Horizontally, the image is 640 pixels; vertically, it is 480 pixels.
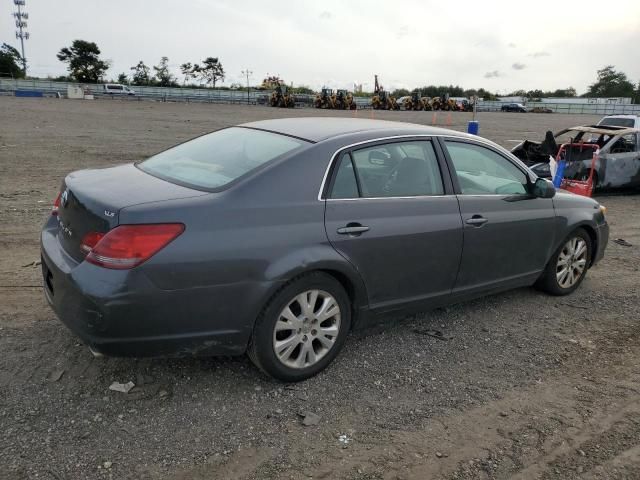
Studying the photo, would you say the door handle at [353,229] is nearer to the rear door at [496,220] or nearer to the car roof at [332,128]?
the car roof at [332,128]

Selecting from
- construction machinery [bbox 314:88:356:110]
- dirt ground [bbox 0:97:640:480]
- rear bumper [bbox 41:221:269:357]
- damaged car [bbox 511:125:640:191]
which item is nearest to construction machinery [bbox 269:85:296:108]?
construction machinery [bbox 314:88:356:110]

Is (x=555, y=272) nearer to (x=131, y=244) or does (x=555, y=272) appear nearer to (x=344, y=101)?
(x=131, y=244)

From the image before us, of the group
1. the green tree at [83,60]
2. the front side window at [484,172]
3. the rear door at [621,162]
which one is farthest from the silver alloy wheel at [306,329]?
the green tree at [83,60]

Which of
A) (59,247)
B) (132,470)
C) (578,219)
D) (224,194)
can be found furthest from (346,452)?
(578,219)

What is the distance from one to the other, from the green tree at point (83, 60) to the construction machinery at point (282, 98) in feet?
165

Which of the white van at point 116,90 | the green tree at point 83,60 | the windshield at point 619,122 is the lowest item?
the windshield at point 619,122

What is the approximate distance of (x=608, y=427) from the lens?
10.4 ft

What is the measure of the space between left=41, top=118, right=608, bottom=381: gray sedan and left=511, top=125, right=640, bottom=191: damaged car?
6.90 meters

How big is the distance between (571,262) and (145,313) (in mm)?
4016

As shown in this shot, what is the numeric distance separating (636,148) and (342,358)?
10.2 metres

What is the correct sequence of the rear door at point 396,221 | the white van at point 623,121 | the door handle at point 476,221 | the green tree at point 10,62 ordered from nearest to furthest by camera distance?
the rear door at point 396,221 < the door handle at point 476,221 < the white van at point 623,121 < the green tree at point 10,62

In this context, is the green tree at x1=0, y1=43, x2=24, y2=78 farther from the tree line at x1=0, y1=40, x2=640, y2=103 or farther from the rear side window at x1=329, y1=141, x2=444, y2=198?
the rear side window at x1=329, y1=141, x2=444, y2=198

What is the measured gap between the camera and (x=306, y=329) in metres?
3.37

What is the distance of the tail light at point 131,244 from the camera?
2789 millimetres
